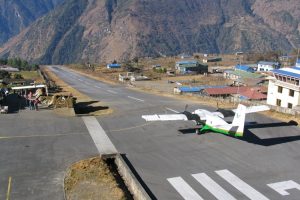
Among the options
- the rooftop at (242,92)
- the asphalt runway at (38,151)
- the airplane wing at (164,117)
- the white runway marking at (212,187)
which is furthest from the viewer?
the rooftop at (242,92)

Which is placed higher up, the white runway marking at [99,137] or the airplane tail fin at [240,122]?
the airplane tail fin at [240,122]

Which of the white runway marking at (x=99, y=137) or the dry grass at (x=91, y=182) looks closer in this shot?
the dry grass at (x=91, y=182)

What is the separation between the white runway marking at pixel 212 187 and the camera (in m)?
31.2

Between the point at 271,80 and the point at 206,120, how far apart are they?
40272 mm

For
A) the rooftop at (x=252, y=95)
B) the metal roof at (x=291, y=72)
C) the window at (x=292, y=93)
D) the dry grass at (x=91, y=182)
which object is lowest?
the rooftop at (x=252, y=95)

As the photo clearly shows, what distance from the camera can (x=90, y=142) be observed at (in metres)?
44.8

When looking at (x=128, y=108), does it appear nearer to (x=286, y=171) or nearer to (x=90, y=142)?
(x=90, y=142)

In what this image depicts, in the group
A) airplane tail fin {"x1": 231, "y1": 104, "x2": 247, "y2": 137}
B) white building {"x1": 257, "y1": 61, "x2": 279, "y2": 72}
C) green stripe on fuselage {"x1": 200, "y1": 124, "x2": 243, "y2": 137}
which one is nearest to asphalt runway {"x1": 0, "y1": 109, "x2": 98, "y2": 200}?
green stripe on fuselage {"x1": 200, "y1": 124, "x2": 243, "y2": 137}

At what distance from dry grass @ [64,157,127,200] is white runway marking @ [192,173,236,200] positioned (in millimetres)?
7915

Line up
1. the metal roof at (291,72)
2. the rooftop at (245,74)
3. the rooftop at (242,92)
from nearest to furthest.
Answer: the metal roof at (291,72) → the rooftop at (242,92) → the rooftop at (245,74)

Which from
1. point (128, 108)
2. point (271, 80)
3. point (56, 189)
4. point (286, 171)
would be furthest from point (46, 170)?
point (271, 80)

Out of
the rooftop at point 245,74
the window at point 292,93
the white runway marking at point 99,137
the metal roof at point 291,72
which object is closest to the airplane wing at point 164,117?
the white runway marking at point 99,137

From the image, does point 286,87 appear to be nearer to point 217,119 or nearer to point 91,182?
point 217,119

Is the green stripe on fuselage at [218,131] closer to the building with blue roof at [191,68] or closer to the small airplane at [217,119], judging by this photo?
the small airplane at [217,119]
